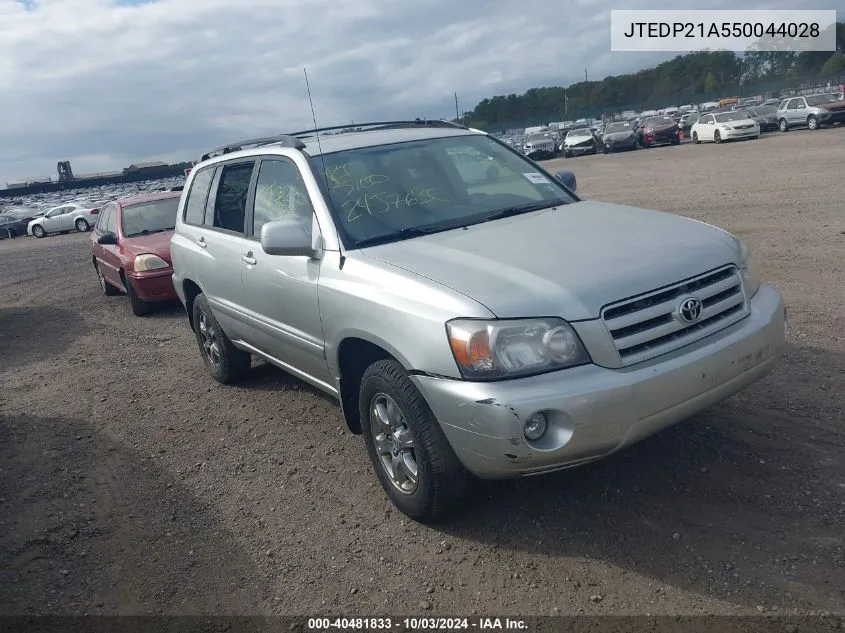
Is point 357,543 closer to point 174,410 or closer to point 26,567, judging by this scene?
point 26,567

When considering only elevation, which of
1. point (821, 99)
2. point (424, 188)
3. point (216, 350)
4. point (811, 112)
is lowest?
point (216, 350)

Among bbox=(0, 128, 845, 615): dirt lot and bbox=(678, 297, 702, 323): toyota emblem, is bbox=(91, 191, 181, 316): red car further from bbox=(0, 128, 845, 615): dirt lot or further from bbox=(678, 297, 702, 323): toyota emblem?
bbox=(678, 297, 702, 323): toyota emblem

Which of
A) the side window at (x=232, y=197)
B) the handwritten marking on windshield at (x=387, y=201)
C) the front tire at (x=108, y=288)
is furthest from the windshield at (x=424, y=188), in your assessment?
the front tire at (x=108, y=288)

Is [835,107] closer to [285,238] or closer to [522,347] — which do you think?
[285,238]

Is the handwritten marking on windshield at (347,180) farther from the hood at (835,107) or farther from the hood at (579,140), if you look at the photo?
the hood at (579,140)

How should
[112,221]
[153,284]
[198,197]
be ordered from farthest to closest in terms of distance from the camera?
1. [112,221]
2. [153,284]
3. [198,197]

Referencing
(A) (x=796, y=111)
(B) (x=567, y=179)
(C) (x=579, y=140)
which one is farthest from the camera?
(C) (x=579, y=140)

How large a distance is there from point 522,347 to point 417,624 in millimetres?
1210

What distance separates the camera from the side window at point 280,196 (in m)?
4.37

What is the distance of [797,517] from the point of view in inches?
132

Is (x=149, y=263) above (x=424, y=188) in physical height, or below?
below

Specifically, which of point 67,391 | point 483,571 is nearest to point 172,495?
point 483,571

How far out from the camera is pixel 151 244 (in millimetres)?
10086

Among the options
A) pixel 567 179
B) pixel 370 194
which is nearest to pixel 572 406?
pixel 370 194
